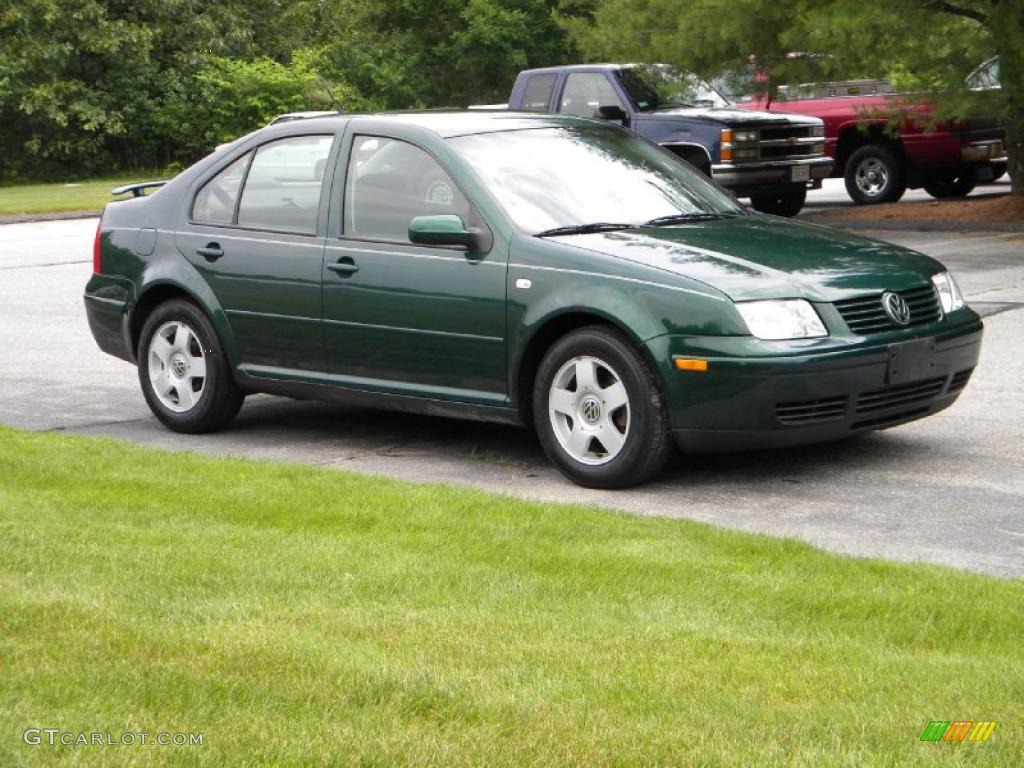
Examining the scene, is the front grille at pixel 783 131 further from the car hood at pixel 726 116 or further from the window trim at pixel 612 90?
the window trim at pixel 612 90

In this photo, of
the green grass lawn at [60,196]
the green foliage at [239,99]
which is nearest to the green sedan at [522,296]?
the green grass lawn at [60,196]

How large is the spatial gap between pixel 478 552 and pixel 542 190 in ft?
8.74

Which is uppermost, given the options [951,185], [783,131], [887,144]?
[783,131]

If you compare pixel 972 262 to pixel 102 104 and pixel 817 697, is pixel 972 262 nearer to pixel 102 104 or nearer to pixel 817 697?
pixel 817 697

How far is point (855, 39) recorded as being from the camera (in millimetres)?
18375

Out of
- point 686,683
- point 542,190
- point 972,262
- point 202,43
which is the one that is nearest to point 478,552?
point 686,683

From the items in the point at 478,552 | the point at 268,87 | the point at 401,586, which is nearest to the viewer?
the point at 401,586

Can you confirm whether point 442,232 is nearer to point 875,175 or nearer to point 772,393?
point 772,393

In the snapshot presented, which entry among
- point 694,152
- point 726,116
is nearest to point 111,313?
point 694,152

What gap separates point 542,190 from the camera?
830 cm

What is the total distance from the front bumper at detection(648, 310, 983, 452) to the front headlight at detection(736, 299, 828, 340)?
8 cm

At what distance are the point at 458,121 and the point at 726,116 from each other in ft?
40.6

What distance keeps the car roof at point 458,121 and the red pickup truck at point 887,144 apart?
1281 centimetres

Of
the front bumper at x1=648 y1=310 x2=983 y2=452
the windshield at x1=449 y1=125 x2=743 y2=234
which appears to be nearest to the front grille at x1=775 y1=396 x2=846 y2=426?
the front bumper at x1=648 y1=310 x2=983 y2=452
